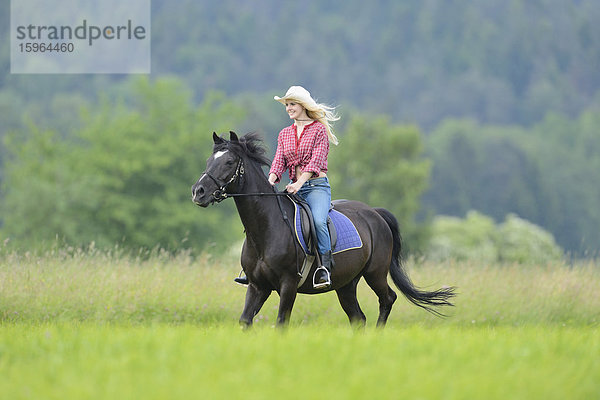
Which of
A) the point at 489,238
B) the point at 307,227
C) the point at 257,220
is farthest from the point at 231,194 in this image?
the point at 489,238

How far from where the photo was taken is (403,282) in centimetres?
1085

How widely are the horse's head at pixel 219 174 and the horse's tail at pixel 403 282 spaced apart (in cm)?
295

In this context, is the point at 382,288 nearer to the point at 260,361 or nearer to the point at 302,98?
the point at 302,98

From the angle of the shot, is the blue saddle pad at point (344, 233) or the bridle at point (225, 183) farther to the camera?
the blue saddle pad at point (344, 233)

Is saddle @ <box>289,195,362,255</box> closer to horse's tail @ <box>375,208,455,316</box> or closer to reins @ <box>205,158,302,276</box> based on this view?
reins @ <box>205,158,302,276</box>

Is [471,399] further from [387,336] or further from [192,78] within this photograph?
[192,78]

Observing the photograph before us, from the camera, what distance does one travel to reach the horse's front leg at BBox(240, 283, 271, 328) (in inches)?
340

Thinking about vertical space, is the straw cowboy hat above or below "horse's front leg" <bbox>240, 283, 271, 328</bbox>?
above

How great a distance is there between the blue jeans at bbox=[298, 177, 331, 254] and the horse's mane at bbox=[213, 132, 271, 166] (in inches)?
25.8

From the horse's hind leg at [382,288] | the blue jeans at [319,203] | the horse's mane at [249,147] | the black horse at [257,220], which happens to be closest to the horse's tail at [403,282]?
the horse's hind leg at [382,288]

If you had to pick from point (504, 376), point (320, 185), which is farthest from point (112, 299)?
point (504, 376)

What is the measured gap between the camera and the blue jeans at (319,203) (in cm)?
915

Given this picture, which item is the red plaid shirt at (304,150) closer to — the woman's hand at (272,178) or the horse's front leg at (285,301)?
the woman's hand at (272,178)

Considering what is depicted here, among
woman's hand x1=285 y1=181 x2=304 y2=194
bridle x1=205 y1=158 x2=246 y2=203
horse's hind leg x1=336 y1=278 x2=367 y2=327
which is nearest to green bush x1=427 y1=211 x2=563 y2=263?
horse's hind leg x1=336 y1=278 x2=367 y2=327
